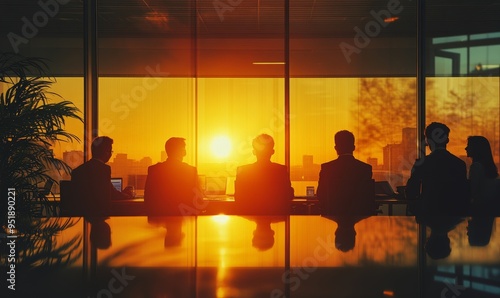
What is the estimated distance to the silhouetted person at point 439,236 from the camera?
4.31 ft

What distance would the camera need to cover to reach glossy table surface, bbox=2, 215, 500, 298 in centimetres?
91

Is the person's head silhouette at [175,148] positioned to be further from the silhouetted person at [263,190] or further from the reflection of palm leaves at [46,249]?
the reflection of palm leaves at [46,249]

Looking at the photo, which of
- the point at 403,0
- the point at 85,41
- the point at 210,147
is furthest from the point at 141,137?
the point at 403,0

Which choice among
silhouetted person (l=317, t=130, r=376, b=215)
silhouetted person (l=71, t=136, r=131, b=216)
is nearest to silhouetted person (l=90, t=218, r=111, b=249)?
silhouetted person (l=317, t=130, r=376, b=215)

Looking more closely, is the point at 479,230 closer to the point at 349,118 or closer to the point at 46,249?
the point at 46,249

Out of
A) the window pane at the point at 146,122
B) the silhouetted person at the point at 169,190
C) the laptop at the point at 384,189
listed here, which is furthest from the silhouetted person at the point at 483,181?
the window pane at the point at 146,122

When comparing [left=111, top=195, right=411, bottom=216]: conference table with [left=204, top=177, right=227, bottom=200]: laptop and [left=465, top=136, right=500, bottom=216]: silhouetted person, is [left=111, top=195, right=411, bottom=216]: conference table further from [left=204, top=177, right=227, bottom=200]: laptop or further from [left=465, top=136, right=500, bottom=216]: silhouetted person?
[left=465, top=136, right=500, bottom=216]: silhouetted person

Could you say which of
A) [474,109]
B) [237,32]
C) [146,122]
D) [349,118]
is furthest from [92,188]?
[474,109]

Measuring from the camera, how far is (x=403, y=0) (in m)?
7.50

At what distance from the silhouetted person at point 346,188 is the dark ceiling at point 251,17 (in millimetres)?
3618

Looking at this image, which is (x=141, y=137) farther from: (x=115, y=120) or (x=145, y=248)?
(x=145, y=248)

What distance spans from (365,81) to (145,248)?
6.17 m

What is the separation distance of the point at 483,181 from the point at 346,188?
1.26m

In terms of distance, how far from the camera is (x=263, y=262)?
1171mm
